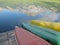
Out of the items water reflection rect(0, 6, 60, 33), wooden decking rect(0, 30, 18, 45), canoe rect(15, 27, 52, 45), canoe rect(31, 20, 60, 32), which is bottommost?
wooden decking rect(0, 30, 18, 45)

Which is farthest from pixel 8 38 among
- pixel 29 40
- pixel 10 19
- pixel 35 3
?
pixel 35 3

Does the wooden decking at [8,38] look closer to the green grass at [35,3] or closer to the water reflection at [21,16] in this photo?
the water reflection at [21,16]

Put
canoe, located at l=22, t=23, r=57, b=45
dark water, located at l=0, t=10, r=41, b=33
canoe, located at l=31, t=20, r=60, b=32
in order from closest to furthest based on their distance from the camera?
canoe, located at l=22, t=23, r=57, b=45, canoe, located at l=31, t=20, r=60, b=32, dark water, located at l=0, t=10, r=41, b=33

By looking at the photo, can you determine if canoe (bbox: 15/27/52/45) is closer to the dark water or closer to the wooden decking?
the wooden decking

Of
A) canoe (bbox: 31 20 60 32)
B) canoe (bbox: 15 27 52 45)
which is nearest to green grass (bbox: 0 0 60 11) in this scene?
canoe (bbox: 31 20 60 32)

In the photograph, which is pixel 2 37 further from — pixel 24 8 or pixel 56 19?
pixel 56 19

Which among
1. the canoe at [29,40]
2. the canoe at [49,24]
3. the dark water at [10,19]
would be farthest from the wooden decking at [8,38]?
the canoe at [49,24]

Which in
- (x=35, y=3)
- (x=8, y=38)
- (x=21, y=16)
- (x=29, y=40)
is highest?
(x=35, y=3)

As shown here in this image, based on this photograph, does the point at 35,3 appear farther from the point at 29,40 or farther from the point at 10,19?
the point at 29,40
